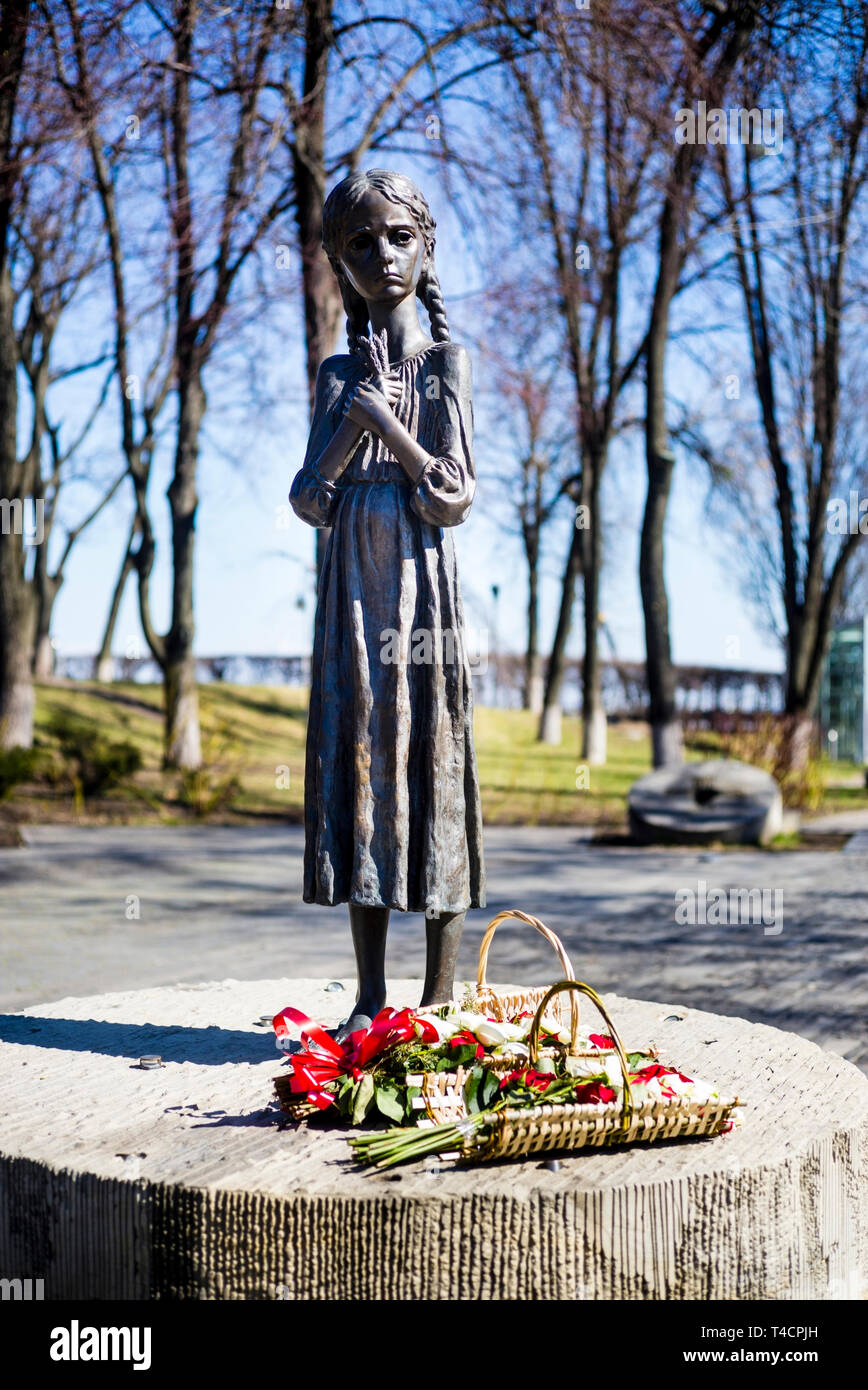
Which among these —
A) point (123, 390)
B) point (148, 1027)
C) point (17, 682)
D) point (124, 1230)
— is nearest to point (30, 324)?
point (123, 390)

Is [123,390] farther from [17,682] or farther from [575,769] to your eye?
[575,769]

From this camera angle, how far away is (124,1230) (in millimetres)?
2912

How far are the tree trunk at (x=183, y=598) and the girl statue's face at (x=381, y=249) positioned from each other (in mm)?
12700

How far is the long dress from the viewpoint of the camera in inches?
153

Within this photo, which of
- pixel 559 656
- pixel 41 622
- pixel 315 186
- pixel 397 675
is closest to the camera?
pixel 397 675

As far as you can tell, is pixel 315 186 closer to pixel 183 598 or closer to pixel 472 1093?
pixel 183 598

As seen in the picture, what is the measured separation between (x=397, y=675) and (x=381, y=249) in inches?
52.9

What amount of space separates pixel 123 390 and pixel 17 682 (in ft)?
14.5

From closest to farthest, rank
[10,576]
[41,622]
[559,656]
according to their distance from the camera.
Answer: [10,576]
[559,656]
[41,622]

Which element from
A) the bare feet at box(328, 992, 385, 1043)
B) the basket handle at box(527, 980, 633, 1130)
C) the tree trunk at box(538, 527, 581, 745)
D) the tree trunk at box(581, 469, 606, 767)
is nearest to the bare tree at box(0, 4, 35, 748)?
the tree trunk at box(581, 469, 606, 767)

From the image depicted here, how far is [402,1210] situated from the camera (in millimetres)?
2777

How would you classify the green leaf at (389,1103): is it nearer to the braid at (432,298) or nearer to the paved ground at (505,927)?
the braid at (432,298)

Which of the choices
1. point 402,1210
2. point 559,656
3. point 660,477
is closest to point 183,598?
point 660,477

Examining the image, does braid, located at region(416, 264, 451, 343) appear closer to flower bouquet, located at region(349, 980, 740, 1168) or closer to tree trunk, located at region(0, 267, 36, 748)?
flower bouquet, located at region(349, 980, 740, 1168)
